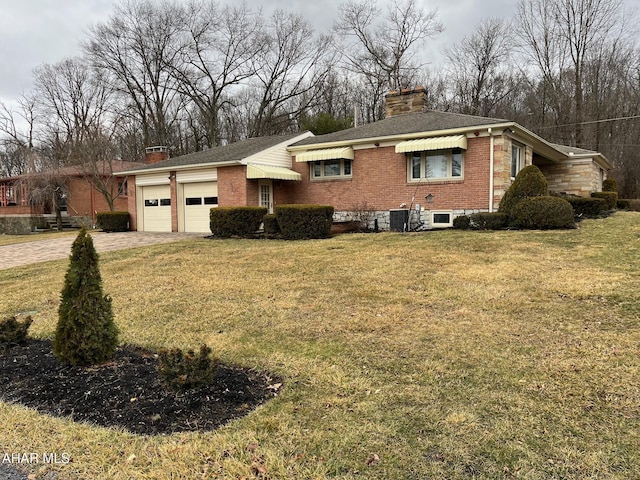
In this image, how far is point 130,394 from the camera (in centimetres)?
319

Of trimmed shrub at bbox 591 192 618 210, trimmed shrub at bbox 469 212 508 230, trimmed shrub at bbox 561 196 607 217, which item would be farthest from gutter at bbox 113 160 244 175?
trimmed shrub at bbox 591 192 618 210

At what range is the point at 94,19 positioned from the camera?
31.8 metres

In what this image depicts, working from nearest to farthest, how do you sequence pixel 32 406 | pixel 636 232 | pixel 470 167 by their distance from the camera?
1. pixel 32 406
2. pixel 636 232
3. pixel 470 167

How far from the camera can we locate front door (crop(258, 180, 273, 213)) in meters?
17.5

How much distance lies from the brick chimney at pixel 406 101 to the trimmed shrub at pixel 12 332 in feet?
58.0

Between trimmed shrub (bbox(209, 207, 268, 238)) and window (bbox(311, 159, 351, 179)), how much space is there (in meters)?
4.33

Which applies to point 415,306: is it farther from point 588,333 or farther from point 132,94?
point 132,94

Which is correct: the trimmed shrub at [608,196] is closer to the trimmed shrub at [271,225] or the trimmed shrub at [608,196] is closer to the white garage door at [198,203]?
the trimmed shrub at [271,225]

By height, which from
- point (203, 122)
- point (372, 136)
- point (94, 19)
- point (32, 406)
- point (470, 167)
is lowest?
point (32, 406)

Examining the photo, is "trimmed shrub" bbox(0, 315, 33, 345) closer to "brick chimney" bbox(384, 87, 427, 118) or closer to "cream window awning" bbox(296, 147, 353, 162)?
"cream window awning" bbox(296, 147, 353, 162)

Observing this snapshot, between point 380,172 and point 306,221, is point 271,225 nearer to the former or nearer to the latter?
point 306,221

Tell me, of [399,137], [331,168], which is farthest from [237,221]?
[399,137]

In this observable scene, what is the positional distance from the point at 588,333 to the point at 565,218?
814 centimetres

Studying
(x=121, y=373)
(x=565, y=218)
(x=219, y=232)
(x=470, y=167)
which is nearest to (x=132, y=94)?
(x=219, y=232)
